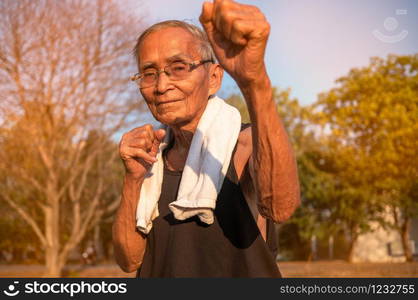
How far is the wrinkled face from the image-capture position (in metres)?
1.69

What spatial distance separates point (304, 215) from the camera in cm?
2336

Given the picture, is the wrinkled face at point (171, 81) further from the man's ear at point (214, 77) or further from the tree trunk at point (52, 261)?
the tree trunk at point (52, 261)

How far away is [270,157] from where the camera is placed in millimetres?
1342

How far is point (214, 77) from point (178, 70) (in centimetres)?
20

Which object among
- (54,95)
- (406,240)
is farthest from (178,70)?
(406,240)

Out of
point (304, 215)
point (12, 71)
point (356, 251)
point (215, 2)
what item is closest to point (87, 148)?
point (12, 71)

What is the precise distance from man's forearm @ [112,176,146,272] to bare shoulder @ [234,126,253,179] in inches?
14.3

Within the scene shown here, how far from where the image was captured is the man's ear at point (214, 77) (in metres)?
1.84

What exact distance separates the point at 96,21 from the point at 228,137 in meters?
14.4

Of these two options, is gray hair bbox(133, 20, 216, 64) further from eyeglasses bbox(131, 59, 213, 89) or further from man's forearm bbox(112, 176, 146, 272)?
man's forearm bbox(112, 176, 146, 272)

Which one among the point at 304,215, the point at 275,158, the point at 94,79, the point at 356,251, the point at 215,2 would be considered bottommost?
the point at 356,251

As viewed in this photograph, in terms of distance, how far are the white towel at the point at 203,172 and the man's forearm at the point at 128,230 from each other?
5 centimetres

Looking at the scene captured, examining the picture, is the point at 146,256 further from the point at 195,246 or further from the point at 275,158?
the point at 275,158

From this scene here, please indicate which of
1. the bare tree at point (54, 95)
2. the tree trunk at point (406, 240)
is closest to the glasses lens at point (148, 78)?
the bare tree at point (54, 95)
